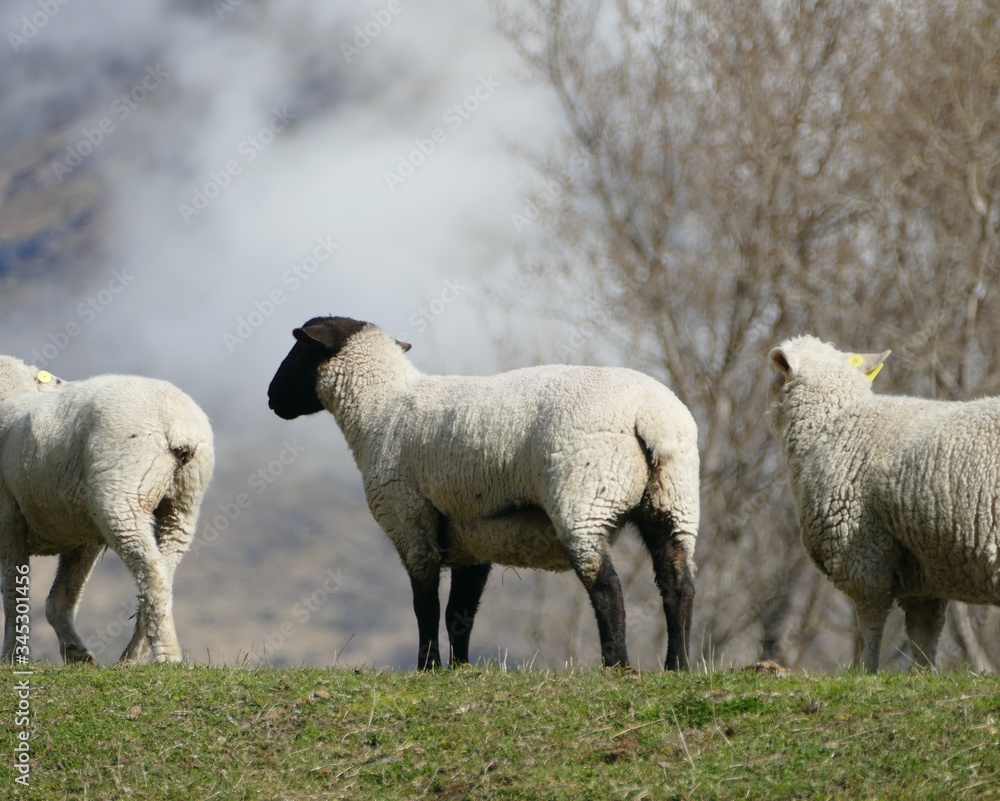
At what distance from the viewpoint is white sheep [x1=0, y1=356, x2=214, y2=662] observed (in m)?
8.70

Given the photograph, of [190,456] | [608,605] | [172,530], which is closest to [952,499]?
[608,605]

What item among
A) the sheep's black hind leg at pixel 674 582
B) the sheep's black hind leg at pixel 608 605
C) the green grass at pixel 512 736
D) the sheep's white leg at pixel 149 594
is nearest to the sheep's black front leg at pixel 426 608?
the green grass at pixel 512 736

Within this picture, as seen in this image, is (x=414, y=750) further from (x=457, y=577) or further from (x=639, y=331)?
(x=639, y=331)

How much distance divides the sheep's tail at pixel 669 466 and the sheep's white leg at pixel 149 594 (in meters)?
3.64

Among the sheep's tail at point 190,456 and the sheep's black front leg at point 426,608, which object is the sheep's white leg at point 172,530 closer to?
the sheep's tail at point 190,456

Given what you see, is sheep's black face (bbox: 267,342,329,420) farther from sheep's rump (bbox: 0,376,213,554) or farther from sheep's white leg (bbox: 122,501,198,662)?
sheep's white leg (bbox: 122,501,198,662)

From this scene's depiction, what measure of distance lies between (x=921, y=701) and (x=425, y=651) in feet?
11.9

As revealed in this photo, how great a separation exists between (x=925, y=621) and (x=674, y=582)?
1.95m

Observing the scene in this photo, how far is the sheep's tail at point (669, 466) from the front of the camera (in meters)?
7.33

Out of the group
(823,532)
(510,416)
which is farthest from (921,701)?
(510,416)

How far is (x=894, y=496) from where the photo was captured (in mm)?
7324

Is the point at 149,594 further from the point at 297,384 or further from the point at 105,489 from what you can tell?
the point at 297,384

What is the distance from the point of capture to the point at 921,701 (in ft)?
18.0

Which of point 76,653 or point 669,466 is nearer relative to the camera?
point 669,466
